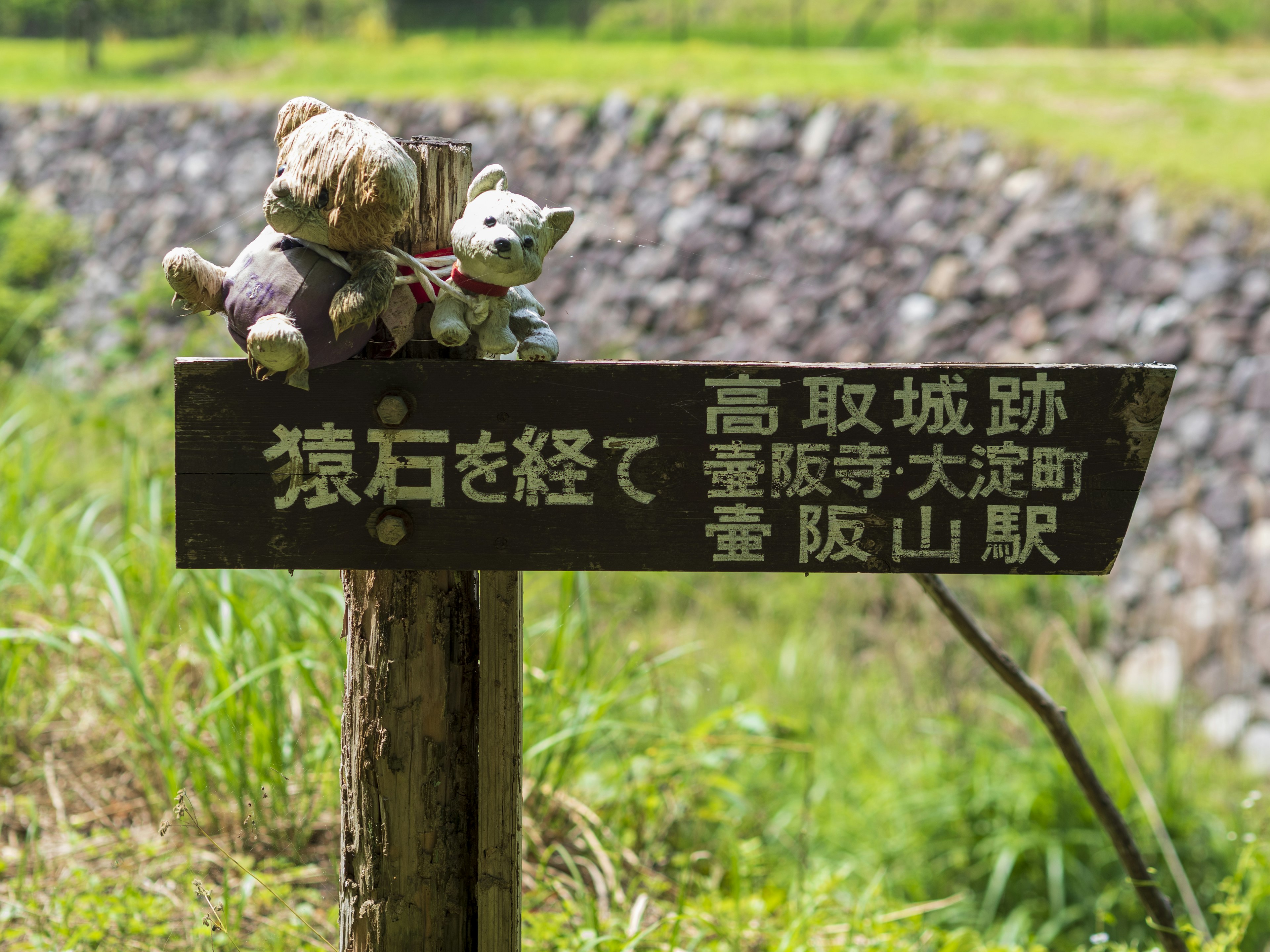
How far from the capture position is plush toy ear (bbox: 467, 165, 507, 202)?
1222mm

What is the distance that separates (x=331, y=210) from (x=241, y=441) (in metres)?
0.29

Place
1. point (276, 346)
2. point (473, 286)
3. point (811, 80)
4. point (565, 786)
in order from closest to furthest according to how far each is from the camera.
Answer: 1. point (276, 346)
2. point (473, 286)
3. point (565, 786)
4. point (811, 80)

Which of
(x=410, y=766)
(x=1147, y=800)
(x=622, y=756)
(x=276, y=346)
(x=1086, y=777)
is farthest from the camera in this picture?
(x=1147, y=800)

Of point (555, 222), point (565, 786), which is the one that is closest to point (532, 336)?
point (555, 222)

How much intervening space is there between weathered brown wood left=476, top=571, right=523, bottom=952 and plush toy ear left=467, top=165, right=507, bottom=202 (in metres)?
0.48

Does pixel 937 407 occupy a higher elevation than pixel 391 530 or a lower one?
higher

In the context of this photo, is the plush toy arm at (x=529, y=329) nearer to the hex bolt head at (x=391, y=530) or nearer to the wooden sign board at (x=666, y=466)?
the wooden sign board at (x=666, y=466)

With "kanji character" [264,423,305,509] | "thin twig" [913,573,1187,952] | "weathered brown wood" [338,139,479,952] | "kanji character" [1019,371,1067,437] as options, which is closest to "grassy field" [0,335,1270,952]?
"thin twig" [913,573,1187,952]

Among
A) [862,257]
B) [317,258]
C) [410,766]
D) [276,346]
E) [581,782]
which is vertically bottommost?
[581,782]

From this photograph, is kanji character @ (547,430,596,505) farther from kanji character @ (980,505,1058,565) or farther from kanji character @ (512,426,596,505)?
kanji character @ (980,505,1058,565)

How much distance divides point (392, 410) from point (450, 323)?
121mm

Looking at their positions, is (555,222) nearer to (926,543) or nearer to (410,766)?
(926,543)

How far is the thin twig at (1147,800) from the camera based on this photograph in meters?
2.16

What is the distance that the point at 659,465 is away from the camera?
123 cm
